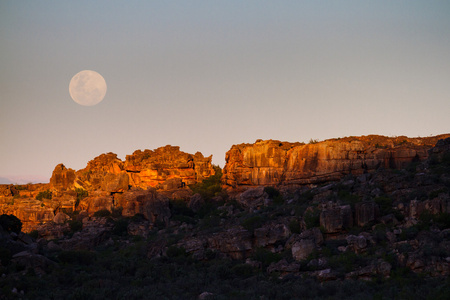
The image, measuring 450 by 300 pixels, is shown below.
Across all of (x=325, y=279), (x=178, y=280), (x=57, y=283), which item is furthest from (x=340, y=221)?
(x=57, y=283)

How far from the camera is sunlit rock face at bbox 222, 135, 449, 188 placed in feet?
202

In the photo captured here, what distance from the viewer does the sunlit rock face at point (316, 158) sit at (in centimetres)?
6162

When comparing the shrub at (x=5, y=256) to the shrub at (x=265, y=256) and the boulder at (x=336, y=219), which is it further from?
the boulder at (x=336, y=219)

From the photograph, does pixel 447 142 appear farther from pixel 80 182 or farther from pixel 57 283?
pixel 80 182

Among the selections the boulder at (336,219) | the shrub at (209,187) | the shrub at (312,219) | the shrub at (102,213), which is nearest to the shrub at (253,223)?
the shrub at (312,219)

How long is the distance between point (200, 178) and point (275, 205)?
26.8 meters

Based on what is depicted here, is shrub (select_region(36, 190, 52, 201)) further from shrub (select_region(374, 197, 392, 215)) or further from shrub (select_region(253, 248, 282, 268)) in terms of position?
shrub (select_region(374, 197, 392, 215))

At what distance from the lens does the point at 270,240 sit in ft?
150

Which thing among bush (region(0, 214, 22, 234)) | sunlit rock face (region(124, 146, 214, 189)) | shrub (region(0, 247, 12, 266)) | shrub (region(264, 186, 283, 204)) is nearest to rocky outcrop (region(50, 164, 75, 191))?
sunlit rock face (region(124, 146, 214, 189))

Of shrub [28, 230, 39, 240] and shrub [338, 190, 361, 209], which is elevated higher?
shrub [338, 190, 361, 209]

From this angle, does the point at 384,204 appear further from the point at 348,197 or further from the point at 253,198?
the point at 253,198

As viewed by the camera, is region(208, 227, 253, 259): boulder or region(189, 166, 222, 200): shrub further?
region(189, 166, 222, 200): shrub

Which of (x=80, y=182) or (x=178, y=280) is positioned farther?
(x=80, y=182)

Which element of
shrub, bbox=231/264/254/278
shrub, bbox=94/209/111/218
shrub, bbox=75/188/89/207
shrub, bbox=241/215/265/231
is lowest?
shrub, bbox=231/264/254/278
